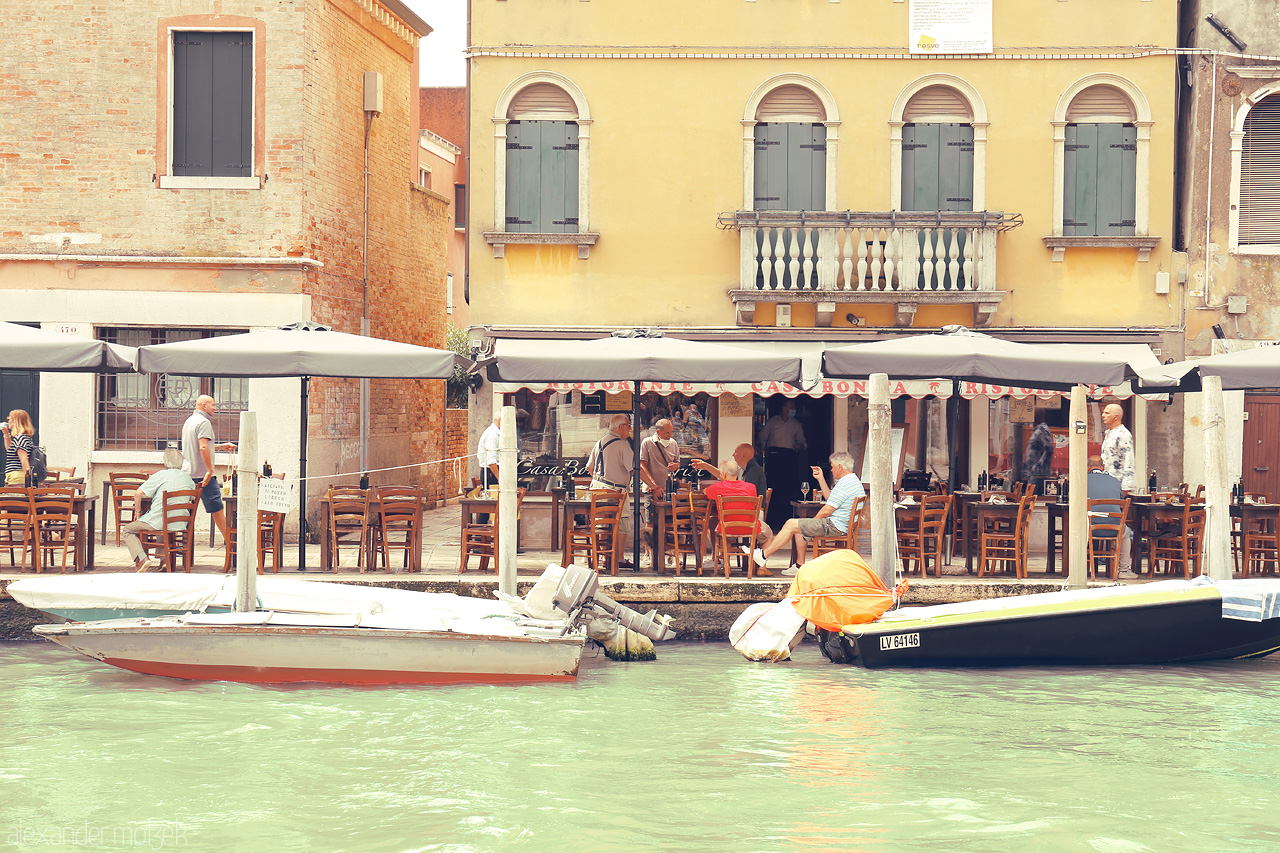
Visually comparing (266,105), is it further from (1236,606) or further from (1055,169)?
(1236,606)

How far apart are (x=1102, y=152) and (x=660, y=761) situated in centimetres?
1095

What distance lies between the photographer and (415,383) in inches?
790

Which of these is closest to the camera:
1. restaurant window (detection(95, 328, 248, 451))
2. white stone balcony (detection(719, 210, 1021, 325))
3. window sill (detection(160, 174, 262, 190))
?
white stone balcony (detection(719, 210, 1021, 325))

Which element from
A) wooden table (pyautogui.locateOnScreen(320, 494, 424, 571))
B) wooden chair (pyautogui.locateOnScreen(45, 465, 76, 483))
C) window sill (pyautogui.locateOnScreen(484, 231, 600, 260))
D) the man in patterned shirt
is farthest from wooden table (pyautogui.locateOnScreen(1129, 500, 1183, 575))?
wooden chair (pyautogui.locateOnScreen(45, 465, 76, 483))

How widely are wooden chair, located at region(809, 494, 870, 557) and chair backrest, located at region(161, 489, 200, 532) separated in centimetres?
567

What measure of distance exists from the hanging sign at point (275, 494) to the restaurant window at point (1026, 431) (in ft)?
28.3

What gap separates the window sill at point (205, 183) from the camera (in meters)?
15.4

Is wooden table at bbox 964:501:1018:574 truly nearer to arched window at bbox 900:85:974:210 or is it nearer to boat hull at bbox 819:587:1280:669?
boat hull at bbox 819:587:1280:669

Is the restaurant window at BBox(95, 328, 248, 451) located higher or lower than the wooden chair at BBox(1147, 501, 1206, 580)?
higher

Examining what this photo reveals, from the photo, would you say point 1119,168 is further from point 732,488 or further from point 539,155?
point 732,488

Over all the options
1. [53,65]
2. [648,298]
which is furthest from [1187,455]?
[53,65]

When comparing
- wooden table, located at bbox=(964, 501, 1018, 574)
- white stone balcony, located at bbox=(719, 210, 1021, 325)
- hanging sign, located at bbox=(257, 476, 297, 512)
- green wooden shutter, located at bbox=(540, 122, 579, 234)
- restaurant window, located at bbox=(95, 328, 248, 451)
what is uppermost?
green wooden shutter, located at bbox=(540, 122, 579, 234)

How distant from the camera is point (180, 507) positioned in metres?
11.8

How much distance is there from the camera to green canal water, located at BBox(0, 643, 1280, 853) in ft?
22.5
